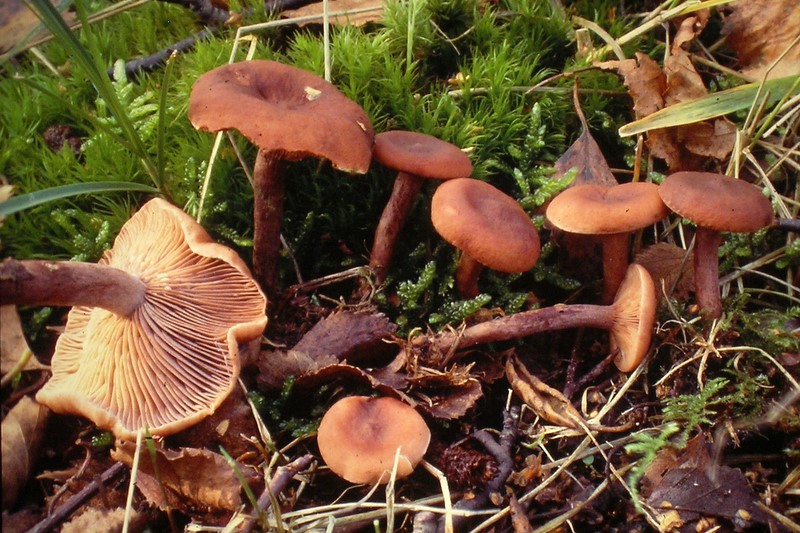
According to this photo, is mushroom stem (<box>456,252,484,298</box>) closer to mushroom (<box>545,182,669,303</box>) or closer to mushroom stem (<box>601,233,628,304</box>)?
mushroom (<box>545,182,669,303</box>)

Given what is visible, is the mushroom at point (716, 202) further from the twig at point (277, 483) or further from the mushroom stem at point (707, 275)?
the twig at point (277, 483)

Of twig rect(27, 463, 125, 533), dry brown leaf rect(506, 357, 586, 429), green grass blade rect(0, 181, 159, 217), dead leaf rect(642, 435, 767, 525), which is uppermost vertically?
green grass blade rect(0, 181, 159, 217)

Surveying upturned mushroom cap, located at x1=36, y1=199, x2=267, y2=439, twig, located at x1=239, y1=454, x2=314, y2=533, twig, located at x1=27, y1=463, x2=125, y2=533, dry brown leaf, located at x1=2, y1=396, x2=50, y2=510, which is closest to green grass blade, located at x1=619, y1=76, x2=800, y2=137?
upturned mushroom cap, located at x1=36, y1=199, x2=267, y2=439

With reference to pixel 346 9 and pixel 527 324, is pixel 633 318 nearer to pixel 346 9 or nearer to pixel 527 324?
pixel 527 324

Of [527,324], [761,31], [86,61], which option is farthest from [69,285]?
[761,31]

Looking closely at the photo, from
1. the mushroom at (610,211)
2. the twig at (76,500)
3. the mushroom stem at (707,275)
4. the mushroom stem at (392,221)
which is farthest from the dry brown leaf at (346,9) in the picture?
the twig at (76,500)

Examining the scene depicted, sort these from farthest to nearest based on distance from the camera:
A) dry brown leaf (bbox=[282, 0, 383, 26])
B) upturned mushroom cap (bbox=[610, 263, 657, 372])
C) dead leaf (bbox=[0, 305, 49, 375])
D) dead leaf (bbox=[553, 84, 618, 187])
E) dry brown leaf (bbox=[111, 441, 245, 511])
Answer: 1. dry brown leaf (bbox=[282, 0, 383, 26])
2. dead leaf (bbox=[553, 84, 618, 187])
3. upturned mushroom cap (bbox=[610, 263, 657, 372])
4. dead leaf (bbox=[0, 305, 49, 375])
5. dry brown leaf (bbox=[111, 441, 245, 511])

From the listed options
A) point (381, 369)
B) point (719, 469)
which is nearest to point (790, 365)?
point (719, 469)
